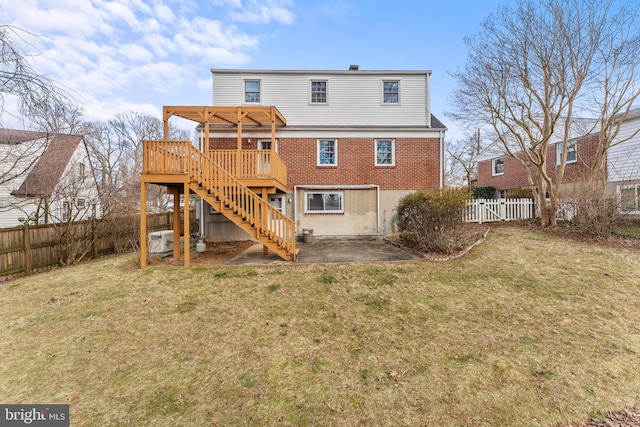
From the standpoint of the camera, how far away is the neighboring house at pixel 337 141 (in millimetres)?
12922

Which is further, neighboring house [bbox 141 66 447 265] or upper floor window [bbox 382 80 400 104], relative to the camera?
upper floor window [bbox 382 80 400 104]

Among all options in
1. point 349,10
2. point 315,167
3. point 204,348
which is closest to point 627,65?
point 349,10

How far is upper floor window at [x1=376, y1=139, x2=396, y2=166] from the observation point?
13.4 m

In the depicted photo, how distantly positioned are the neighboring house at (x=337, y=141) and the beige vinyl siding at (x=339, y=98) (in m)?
0.05

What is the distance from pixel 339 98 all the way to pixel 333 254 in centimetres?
844

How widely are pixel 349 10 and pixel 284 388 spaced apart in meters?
14.4

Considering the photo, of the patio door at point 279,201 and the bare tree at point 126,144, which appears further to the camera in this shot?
the bare tree at point 126,144

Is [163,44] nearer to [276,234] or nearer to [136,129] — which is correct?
[276,234]

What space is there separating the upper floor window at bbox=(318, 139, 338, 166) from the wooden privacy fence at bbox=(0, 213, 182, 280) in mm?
8674

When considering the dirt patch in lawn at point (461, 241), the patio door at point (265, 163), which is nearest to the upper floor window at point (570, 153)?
the dirt patch in lawn at point (461, 241)

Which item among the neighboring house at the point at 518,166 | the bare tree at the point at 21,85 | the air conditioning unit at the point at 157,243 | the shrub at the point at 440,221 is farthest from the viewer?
the neighboring house at the point at 518,166

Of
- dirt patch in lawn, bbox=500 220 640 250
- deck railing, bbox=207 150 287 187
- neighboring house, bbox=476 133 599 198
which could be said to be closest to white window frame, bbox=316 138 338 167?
deck railing, bbox=207 150 287 187

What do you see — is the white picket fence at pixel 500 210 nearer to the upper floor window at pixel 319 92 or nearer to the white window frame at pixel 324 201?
the white window frame at pixel 324 201

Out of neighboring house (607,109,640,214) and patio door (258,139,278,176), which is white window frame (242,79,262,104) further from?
neighboring house (607,109,640,214)
